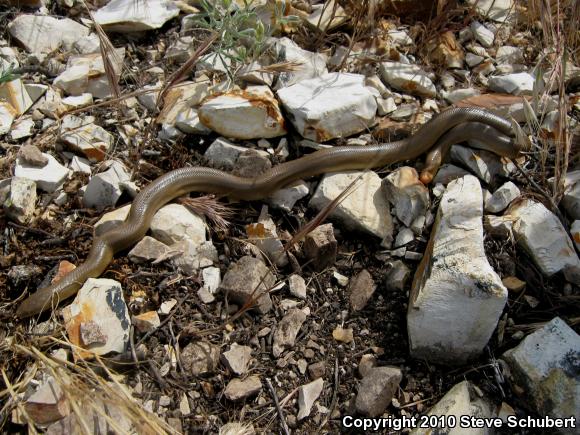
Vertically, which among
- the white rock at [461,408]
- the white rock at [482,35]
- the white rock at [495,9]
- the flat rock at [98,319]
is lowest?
the flat rock at [98,319]

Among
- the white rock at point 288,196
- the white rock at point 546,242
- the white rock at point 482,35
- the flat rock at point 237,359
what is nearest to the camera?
the flat rock at point 237,359

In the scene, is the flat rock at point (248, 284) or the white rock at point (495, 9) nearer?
the flat rock at point (248, 284)

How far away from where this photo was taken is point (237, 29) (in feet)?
14.6

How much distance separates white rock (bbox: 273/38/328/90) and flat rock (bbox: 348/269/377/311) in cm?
182

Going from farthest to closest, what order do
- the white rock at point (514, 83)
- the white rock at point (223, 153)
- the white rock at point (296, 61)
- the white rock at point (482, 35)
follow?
1. the white rock at point (482, 35)
2. the white rock at point (514, 83)
3. the white rock at point (296, 61)
4. the white rock at point (223, 153)

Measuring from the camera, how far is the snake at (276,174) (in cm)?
382

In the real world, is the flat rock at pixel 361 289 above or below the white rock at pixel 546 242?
below

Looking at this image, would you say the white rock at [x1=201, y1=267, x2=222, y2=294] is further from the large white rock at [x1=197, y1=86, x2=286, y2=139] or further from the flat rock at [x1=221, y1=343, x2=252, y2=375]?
the large white rock at [x1=197, y1=86, x2=286, y2=139]

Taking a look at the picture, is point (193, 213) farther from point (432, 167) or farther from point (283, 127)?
point (432, 167)

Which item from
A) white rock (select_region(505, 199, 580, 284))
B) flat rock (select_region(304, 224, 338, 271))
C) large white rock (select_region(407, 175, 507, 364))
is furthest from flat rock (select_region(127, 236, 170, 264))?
white rock (select_region(505, 199, 580, 284))

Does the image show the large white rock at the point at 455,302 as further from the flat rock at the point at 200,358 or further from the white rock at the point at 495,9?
the white rock at the point at 495,9

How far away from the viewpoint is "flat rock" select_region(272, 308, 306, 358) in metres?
3.55

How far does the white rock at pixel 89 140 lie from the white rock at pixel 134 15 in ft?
3.70

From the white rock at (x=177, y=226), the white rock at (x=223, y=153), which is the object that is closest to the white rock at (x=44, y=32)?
the white rock at (x=223, y=153)
